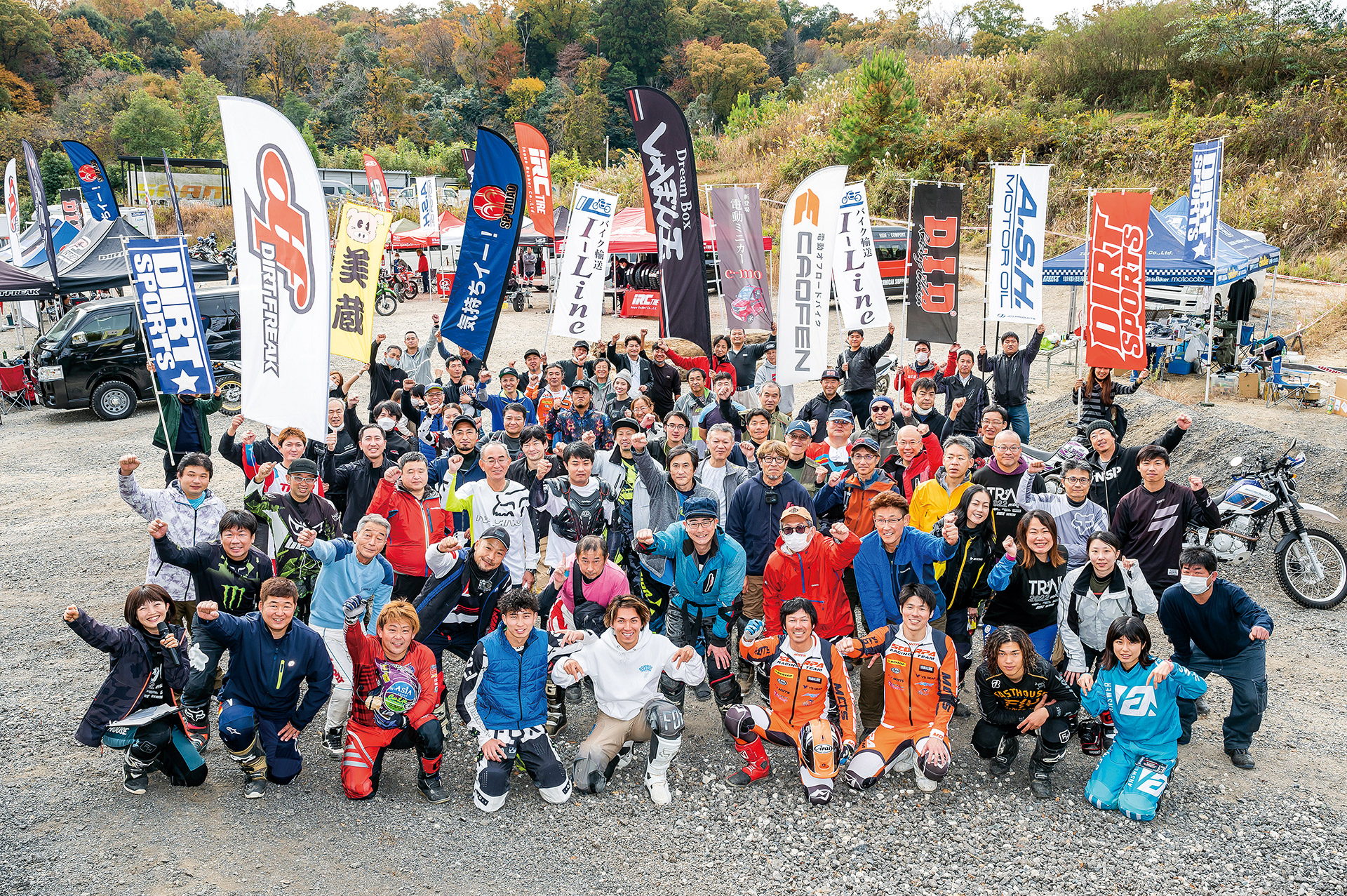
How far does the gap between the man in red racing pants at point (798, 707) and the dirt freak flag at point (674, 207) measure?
14.4 ft

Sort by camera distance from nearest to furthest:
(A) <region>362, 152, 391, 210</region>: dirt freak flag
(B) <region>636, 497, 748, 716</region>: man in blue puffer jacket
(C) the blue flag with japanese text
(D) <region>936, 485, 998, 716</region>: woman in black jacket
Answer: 1. (B) <region>636, 497, 748, 716</region>: man in blue puffer jacket
2. (D) <region>936, 485, 998, 716</region>: woman in black jacket
3. (C) the blue flag with japanese text
4. (A) <region>362, 152, 391, 210</region>: dirt freak flag

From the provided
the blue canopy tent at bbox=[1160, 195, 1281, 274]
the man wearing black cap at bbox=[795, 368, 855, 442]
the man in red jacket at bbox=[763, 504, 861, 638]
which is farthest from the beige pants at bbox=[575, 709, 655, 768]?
the blue canopy tent at bbox=[1160, 195, 1281, 274]

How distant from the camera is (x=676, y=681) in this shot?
505 centimetres

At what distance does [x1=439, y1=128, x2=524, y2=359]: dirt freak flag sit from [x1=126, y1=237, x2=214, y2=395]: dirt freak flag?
93.7 inches

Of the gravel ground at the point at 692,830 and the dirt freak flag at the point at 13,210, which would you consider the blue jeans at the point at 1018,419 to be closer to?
the gravel ground at the point at 692,830

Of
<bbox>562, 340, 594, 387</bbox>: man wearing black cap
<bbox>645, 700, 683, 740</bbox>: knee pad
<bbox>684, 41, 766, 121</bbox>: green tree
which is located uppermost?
<bbox>684, 41, 766, 121</bbox>: green tree

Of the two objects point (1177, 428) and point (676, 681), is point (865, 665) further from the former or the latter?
point (1177, 428)

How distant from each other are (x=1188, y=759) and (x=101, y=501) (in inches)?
439

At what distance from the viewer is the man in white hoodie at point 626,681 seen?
4.85 metres

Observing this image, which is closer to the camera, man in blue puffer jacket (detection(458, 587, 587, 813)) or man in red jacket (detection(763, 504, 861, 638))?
man in blue puffer jacket (detection(458, 587, 587, 813))

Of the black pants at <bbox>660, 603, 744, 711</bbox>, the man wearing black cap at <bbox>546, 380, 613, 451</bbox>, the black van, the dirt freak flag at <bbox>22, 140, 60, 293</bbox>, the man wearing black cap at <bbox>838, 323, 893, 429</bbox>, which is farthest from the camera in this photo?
the dirt freak flag at <bbox>22, 140, 60, 293</bbox>

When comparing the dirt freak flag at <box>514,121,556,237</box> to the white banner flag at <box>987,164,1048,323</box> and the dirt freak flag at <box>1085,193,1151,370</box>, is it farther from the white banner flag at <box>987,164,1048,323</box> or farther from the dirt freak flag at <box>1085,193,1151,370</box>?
the dirt freak flag at <box>1085,193,1151,370</box>

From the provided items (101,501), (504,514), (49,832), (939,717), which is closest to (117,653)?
(49,832)

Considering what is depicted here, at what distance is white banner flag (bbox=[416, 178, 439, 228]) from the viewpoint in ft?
97.7
